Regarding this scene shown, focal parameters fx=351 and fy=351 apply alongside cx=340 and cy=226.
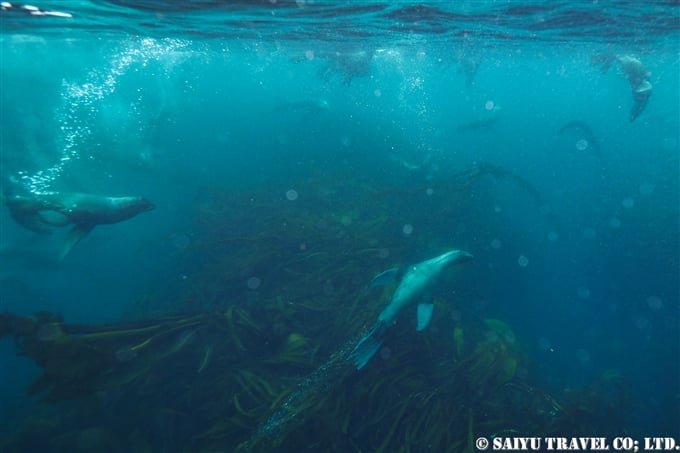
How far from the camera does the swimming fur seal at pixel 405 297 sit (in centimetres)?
662

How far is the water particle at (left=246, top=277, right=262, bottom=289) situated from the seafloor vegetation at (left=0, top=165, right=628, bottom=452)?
0.13m

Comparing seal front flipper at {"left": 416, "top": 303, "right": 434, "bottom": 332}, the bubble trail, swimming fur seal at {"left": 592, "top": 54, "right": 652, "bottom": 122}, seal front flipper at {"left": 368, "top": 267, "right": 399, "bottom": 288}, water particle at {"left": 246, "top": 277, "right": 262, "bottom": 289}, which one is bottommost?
water particle at {"left": 246, "top": 277, "right": 262, "bottom": 289}

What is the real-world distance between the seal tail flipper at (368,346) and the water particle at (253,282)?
4.21 m

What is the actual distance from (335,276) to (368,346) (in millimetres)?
2998

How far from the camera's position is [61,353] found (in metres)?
5.64

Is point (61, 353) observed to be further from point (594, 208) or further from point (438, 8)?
point (594, 208)

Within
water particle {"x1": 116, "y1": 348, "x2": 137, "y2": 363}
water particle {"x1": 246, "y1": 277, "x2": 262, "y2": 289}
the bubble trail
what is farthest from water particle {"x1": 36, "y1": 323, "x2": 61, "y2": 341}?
water particle {"x1": 246, "y1": 277, "x2": 262, "y2": 289}

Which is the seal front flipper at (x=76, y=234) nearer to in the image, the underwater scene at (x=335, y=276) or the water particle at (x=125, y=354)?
the underwater scene at (x=335, y=276)

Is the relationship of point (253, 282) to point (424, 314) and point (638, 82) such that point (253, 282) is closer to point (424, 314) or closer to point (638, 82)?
point (424, 314)

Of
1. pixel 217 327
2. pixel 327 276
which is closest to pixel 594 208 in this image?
pixel 327 276

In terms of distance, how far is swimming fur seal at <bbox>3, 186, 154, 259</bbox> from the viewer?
944 centimetres

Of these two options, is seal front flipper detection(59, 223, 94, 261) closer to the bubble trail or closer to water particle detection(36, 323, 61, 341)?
water particle detection(36, 323, 61, 341)

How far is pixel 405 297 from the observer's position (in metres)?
7.11

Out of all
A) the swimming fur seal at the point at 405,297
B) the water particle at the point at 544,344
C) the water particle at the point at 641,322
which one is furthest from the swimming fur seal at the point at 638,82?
the swimming fur seal at the point at 405,297
